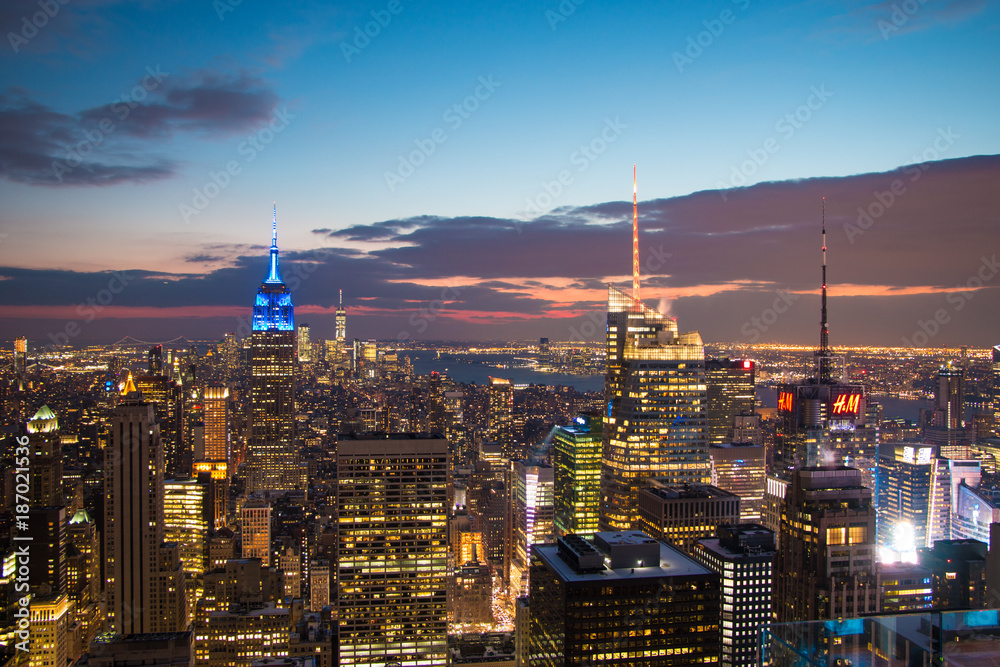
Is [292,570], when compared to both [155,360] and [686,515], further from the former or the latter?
[686,515]

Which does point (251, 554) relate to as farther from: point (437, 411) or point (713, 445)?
point (713, 445)

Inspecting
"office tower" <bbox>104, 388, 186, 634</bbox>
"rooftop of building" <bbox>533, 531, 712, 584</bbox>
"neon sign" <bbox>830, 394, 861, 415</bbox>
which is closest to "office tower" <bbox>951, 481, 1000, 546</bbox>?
"neon sign" <bbox>830, 394, 861, 415</bbox>

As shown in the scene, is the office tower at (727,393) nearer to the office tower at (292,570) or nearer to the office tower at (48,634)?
the office tower at (292,570)

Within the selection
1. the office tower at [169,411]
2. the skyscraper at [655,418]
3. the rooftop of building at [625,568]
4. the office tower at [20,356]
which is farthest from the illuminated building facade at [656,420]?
the office tower at [169,411]

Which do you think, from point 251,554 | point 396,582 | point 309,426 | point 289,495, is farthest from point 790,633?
point 309,426

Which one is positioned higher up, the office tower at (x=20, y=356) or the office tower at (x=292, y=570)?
the office tower at (x=20, y=356)

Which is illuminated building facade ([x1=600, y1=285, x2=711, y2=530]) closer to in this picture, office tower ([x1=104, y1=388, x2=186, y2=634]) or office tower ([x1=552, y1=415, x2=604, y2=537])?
office tower ([x1=552, y1=415, x2=604, y2=537])
